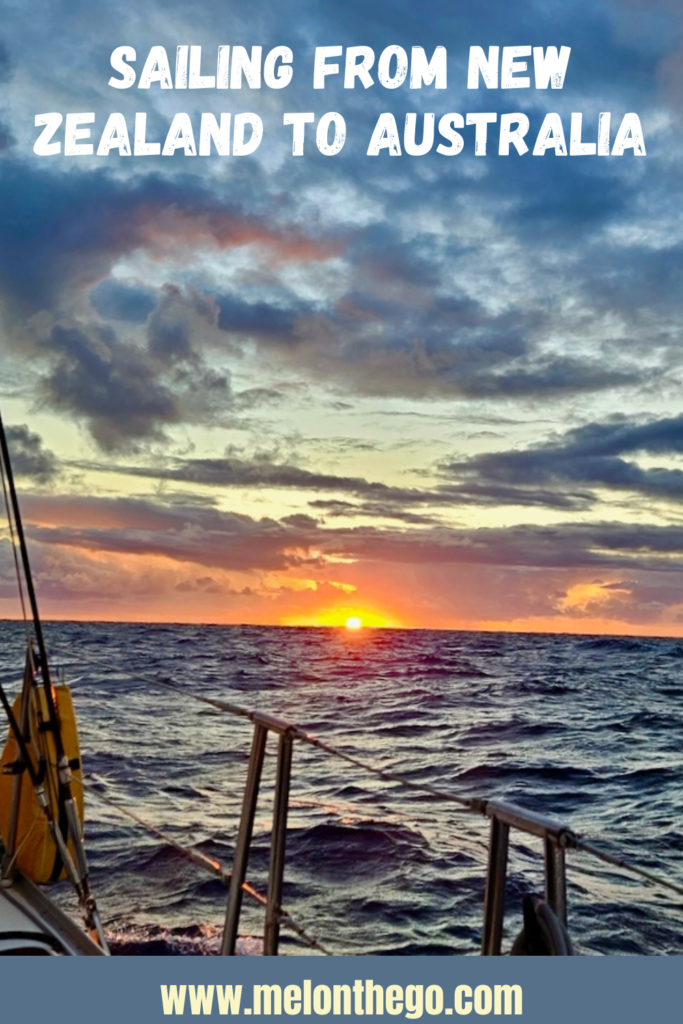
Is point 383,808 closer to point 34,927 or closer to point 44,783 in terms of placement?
point 44,783

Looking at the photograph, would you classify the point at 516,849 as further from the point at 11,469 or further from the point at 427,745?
the point at 427,745

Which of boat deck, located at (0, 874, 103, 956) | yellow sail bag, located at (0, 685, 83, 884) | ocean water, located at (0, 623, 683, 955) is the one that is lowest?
ocean water, located at (0, 623, 683, 955)

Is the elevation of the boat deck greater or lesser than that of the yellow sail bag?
lesser

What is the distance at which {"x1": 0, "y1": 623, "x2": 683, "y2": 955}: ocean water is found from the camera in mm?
8281

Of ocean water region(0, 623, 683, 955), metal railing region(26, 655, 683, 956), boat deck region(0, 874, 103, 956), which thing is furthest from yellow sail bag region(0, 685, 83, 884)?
metal railing region(26, 655, 683, 956)
